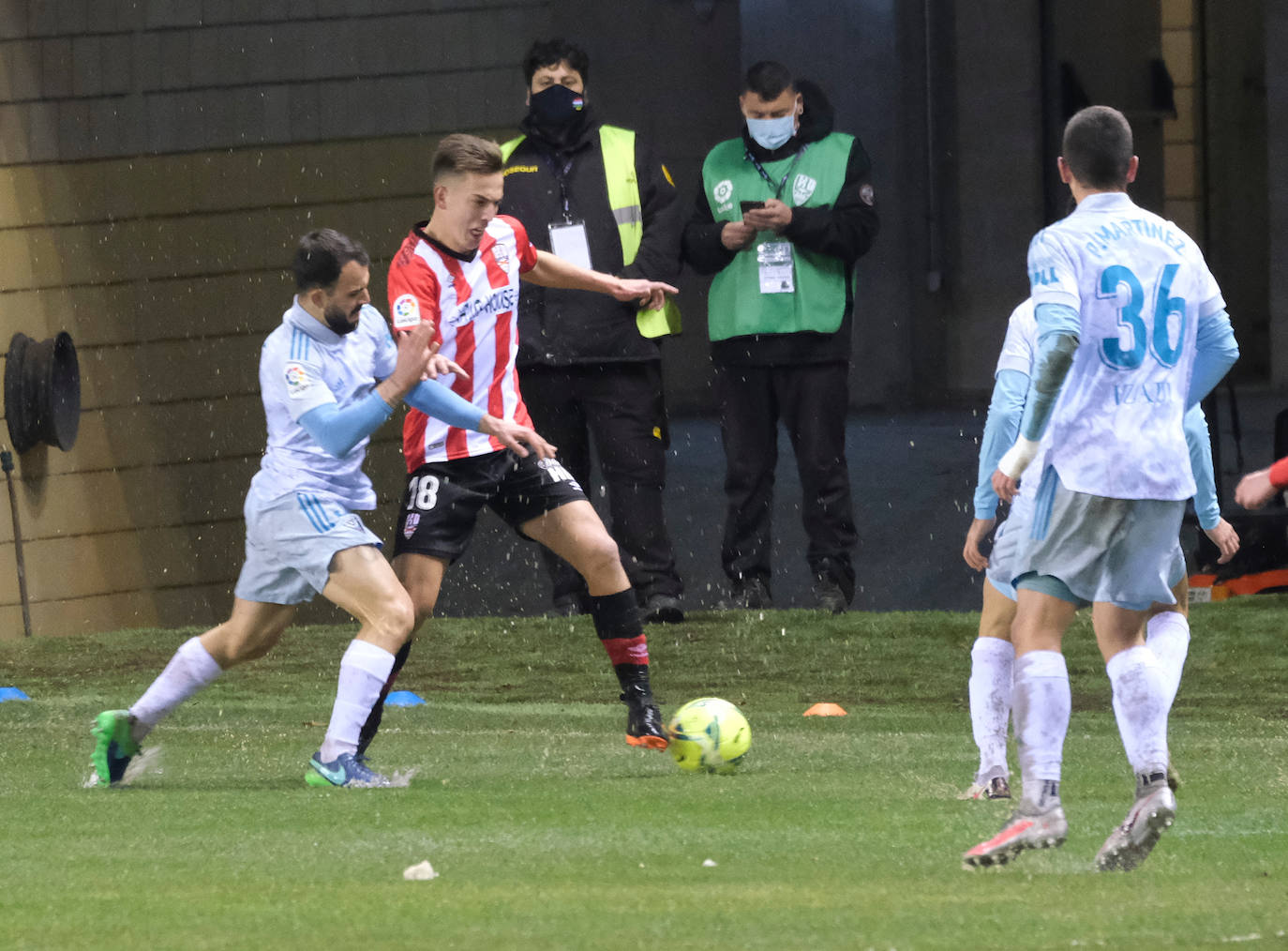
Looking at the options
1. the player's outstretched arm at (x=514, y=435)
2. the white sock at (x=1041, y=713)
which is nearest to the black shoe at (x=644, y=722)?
the player's outstretched arm at (x=514, y=435)

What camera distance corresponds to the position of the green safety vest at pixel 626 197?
30.6 feet

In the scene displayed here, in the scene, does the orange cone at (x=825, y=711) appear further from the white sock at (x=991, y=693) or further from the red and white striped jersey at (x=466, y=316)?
the white sock at (x=991, y=693)

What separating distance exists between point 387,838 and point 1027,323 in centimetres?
211

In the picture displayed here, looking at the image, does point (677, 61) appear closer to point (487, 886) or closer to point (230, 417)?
point (230, 417)

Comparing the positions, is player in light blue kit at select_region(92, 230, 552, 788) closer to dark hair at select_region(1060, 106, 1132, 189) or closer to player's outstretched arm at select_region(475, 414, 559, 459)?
player's outstretched arm at select_region(475, 414, 559, 459)

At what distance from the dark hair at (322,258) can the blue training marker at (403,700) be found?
2.94 metres

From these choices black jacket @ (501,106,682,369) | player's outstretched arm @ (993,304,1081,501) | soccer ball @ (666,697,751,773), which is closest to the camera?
player's outstretched arm @ (993,304,1081,501)

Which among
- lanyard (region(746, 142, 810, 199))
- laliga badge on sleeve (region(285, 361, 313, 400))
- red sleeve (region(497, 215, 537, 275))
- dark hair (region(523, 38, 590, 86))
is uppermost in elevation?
dark hair (region(523, 38, 590, 86))

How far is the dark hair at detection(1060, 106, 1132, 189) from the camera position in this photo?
169 inches

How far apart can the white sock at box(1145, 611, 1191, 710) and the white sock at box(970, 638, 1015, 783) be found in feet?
1.87

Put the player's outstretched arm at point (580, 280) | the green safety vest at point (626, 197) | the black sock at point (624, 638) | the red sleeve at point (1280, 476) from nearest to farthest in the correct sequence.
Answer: the red sleeve at point (1280, 476)
the black sock at point (624, 638)
the player's outstretched arm at point (580, 280)
the green safety vest at point (626, 197)

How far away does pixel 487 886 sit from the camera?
3863mm

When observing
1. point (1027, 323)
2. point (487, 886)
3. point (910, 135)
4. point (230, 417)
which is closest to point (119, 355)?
point (230, 417)

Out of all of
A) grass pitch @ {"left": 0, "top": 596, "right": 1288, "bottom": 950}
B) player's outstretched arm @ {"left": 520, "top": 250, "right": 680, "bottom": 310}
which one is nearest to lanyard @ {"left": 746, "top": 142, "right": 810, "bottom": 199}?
grass pitch @ {"left": 0, "top": 596, "right": 1288, "bottom": 950}
